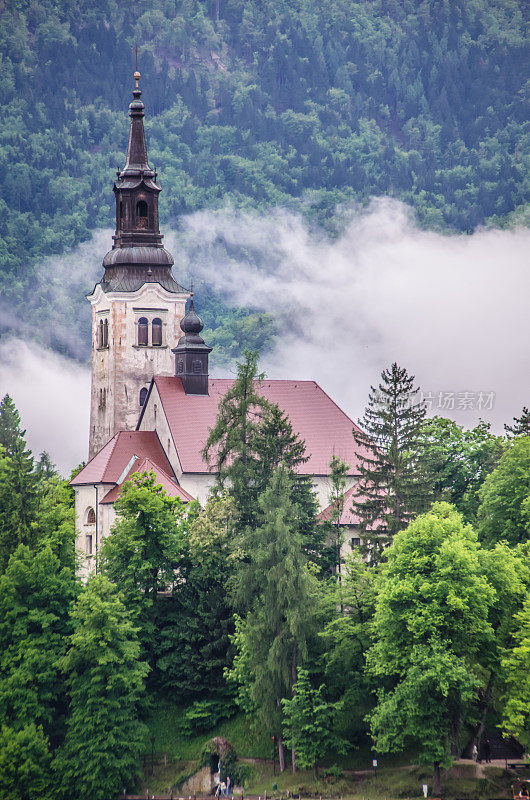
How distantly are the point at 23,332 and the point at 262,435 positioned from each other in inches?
5209

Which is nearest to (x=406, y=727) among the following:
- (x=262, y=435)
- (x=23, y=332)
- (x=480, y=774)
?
(x=480, y=774)

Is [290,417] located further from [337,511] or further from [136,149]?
[136,149]

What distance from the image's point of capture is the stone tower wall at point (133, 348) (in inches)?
3743

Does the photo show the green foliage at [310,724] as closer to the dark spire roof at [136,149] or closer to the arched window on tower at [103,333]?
the arched window on tower at [103,333]

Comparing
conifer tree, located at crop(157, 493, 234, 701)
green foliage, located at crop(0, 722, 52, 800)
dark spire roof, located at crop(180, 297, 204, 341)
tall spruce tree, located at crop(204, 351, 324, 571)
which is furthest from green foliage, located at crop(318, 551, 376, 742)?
dark spire roof, located at crop(180, 297, 204, 341)

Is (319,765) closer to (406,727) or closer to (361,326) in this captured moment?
(406,727)

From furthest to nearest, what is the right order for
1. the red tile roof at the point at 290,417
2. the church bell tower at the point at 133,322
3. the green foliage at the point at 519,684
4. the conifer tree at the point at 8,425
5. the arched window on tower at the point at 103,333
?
the conifer tree at the point at 8,425 → the arched window on tower at the point at 103,333 → the church bell tower at the point at 133,322 → the red tile roof at the point at 290,417 → the green foliage at the point at 519,684

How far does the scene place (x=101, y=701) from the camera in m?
63.0

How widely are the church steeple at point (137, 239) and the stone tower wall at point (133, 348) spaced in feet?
2.57

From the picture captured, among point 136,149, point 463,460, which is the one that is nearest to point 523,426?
point 463,460

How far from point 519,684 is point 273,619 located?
10.5 metres

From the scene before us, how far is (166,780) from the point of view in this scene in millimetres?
63156
